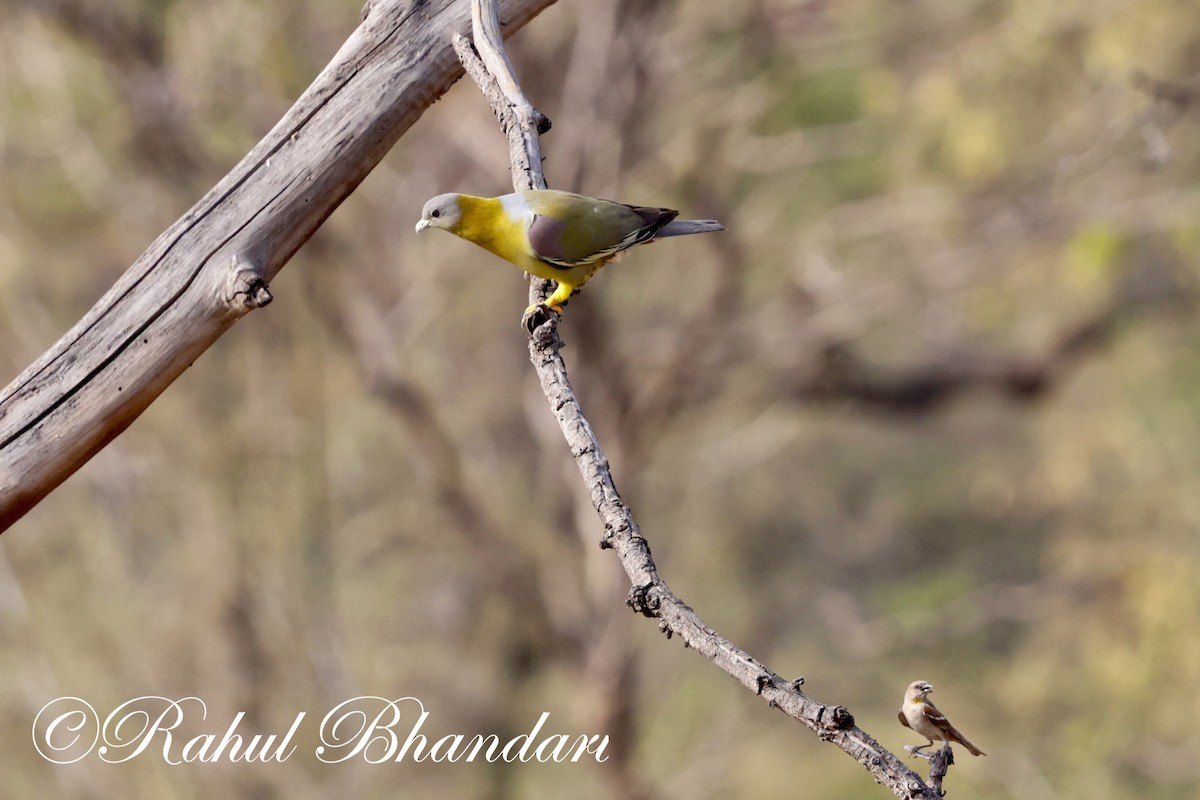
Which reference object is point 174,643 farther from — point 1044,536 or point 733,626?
point 1044,536

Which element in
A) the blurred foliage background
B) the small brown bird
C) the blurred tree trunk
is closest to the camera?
the small brown bird

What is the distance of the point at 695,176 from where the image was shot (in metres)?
6.77

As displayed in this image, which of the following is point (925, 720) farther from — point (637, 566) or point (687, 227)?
point (687, 227)

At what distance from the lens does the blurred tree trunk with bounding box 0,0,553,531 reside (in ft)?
6.78

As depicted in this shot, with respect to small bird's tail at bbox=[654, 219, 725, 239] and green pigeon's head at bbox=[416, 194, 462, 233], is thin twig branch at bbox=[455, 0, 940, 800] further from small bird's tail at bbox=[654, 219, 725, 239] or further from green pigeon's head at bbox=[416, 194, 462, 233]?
small bird's tail at bbox=[654, 219, 725, 239]

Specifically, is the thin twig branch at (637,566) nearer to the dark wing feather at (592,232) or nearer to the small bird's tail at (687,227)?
the dark wing feather at (592,232)

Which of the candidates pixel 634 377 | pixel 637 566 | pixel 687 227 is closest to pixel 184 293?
pixel 687 227

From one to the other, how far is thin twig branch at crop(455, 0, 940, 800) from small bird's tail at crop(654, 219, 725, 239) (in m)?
0.33

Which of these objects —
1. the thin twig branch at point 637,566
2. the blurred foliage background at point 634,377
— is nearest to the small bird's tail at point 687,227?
the thin twig branch at point 637,566

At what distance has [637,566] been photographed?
1433 mm

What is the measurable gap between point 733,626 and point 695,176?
15.1 feet

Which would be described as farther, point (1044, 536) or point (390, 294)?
point (1044, 536)

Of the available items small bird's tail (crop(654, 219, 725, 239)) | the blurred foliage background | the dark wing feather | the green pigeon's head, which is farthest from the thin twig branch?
the blurred foliage background

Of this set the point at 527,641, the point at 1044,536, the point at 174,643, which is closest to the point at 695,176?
the point at 527,641
